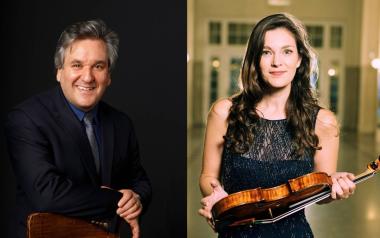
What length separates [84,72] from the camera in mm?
1575

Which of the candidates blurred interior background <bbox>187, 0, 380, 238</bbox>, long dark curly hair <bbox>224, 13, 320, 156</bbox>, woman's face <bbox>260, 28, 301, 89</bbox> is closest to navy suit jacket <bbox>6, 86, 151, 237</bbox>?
long dark curly hair <bbox>224, 13, 320, 156</bbox>

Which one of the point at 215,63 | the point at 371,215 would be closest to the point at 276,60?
the point at 215,63

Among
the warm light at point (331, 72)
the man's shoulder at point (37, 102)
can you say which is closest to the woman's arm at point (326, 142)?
the man's shoulder at point (37, 102)

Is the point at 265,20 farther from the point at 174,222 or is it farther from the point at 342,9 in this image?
the point at 342,9

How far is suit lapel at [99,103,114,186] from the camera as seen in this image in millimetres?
1701

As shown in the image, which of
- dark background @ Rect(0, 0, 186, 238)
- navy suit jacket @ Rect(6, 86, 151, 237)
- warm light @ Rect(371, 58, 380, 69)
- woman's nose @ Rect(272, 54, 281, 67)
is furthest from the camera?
warm light @ Rect(371, 58, 380, 69)

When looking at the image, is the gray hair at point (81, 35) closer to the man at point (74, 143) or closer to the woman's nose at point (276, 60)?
the man at point (74, 143)

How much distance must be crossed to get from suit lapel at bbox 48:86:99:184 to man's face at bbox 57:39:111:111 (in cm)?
3

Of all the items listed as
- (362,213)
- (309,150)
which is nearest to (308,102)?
(309,150)

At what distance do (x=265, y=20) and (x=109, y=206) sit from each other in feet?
3.08

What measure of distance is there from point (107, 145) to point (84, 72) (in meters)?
0.31

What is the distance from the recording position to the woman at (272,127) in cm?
178

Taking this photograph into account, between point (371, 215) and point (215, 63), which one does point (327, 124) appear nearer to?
point (215, 63)

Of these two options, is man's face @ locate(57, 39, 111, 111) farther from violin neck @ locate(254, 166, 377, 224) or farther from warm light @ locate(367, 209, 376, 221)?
warm light @ locate(367, 209, 376, 221)
